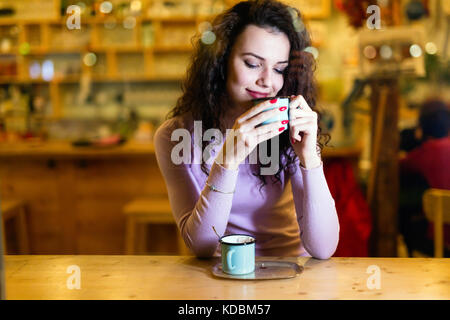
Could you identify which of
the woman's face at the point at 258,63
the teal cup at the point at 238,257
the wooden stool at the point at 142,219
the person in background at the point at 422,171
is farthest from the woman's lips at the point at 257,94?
the person in background at the point at 422,171

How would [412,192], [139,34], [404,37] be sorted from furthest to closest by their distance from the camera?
[139,34], [412,192], [404,37]

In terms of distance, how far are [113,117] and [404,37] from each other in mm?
3454

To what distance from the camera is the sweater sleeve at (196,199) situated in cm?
111

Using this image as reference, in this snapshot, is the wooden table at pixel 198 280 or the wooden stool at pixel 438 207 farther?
the wooden stool at pixel 438 207

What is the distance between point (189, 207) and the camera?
1237 millimetres

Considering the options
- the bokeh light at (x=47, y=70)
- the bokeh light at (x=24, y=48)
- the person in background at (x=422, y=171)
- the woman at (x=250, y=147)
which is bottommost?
the person in background at (x=422, y=171)

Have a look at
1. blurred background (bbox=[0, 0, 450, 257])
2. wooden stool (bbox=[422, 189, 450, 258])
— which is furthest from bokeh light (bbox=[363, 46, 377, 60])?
wooden stool (bbox=[422, 189, 450, 258])

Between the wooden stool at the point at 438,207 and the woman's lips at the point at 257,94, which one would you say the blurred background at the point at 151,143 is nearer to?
the wooden stool at the point at 438,207

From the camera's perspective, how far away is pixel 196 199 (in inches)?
49.2

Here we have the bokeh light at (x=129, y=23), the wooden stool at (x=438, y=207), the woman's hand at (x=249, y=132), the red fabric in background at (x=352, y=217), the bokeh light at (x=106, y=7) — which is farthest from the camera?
the bokeh light at (x=129, y=23)

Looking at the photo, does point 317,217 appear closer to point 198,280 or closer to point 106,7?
point 198,280

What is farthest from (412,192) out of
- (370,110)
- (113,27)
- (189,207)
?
(113,27)

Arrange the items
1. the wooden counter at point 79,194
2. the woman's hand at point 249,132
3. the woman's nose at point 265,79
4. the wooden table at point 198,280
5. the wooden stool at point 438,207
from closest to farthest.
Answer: the wooden table at point 198,280, the woman's hand at point 249,132, the woman's nose at point 265,79, the wooden stool at point 438,207, the wooden counter at point 79,194
